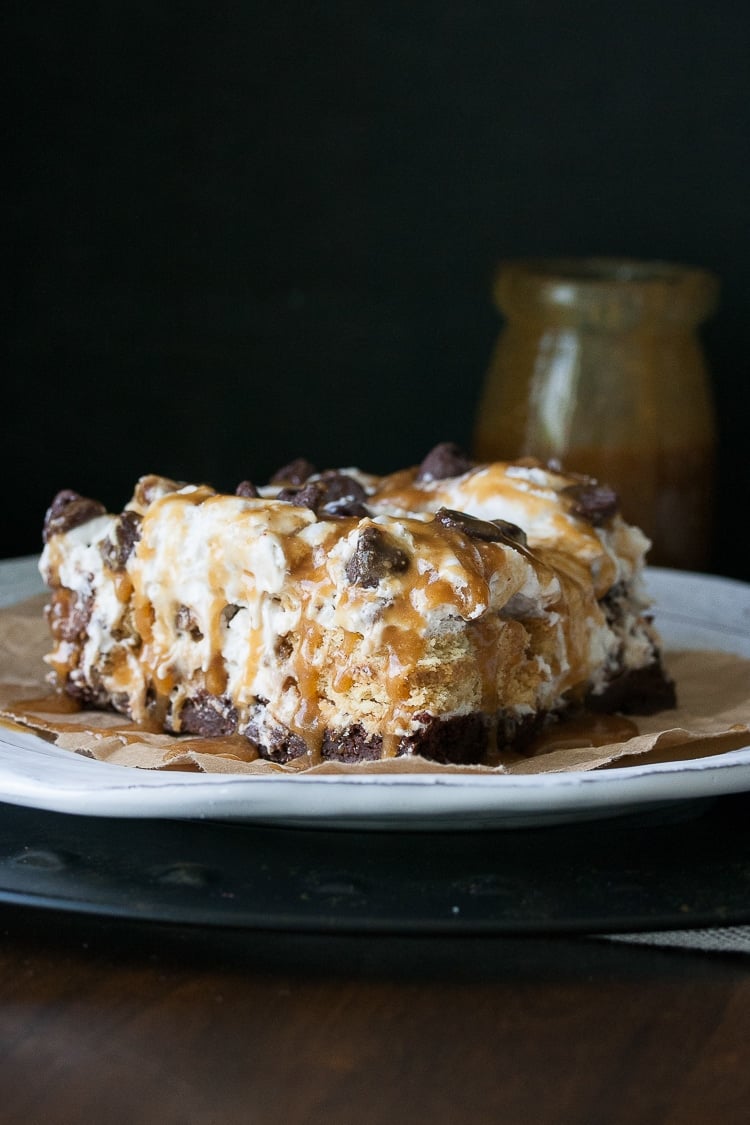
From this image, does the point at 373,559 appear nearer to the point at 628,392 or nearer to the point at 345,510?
the point at 345,510

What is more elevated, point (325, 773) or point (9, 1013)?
point (325, 773)

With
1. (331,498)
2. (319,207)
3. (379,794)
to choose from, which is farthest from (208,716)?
(319,207)

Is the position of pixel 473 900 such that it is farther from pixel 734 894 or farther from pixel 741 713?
pixel 741 713

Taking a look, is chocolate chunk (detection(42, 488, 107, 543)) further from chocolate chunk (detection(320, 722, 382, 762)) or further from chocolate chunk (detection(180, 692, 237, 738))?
chocolate chunk (detection(320, 722, 382, 762))

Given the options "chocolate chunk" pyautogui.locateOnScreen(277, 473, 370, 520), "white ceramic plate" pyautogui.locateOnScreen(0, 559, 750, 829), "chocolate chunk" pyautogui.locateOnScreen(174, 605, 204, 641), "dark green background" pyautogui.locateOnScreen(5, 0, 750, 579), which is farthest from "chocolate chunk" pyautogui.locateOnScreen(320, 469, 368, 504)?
"dark green background" pyautogui.locateOnScreen(5, 0, 750, 579)

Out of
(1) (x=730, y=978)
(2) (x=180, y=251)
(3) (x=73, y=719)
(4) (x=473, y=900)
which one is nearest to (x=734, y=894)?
(1) (x=730, y=978)

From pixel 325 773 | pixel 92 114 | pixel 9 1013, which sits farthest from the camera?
pixel 92 114

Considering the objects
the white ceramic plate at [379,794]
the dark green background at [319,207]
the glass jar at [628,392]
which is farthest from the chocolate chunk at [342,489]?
the dark green background at [319,207]
